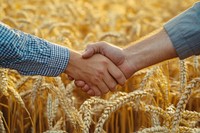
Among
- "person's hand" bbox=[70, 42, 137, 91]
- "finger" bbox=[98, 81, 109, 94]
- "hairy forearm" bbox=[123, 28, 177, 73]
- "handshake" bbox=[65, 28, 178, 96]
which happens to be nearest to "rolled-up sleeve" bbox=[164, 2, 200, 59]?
"hairy forearm" bbox=[123, 28, 177, 73]

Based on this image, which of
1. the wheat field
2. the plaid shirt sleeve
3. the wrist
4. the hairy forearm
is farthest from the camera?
the wrist

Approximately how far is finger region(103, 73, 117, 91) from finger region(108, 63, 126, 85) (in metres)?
0.02

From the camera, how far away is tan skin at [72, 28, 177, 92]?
93.9 inches

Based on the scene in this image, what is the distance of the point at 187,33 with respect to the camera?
2.24 meters

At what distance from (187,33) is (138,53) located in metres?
0.34

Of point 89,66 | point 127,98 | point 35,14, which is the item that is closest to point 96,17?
point 35,14

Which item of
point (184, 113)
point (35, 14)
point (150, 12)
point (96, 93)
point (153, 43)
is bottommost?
point (184, 113)

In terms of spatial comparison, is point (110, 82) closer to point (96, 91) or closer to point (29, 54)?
point (96, 91)

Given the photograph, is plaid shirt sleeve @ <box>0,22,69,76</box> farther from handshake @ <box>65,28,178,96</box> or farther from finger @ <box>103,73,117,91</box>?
finger @ <box>103,73,117,91</box>

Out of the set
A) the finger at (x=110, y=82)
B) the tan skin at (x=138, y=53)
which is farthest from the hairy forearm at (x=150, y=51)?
the finger at (x=110, y=82)

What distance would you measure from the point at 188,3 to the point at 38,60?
275cm

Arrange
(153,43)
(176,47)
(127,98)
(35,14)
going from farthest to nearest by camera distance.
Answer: (35,14)
(153,43)
(176,47)
(127,98)

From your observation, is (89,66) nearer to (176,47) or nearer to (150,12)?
(176,47)

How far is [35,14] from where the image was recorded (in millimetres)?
4066
